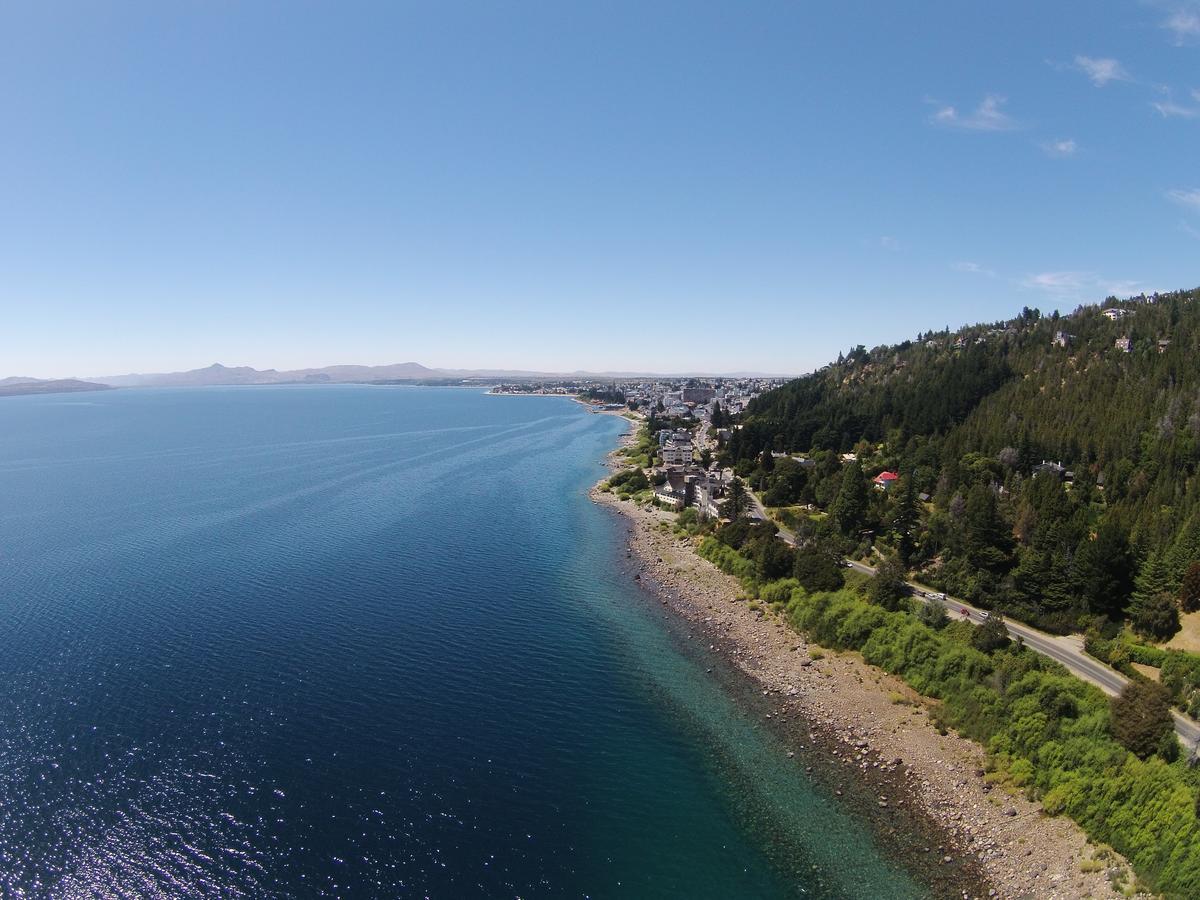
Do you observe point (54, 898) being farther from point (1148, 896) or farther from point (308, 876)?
point (1148, 896)

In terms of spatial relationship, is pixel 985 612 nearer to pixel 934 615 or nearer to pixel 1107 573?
pixel 934 615

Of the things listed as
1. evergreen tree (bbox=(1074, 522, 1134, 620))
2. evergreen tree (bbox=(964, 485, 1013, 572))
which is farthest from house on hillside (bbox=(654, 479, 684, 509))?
evergreen tree (bbox=(1074, 522, 1134, 620))

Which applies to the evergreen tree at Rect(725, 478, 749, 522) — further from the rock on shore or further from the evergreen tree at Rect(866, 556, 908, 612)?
the evergreen tree at Rect(866, 556, 908, 612)

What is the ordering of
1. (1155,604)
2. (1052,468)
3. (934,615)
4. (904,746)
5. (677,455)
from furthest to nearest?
(677,455), (1052,468), (934,615), (1155,604), (904,746)

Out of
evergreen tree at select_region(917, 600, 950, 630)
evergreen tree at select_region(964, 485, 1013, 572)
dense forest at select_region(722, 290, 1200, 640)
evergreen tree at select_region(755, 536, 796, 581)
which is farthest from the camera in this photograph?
evergreen tree at select_region(755, 536, 796, 581)

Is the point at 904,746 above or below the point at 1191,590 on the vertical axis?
below

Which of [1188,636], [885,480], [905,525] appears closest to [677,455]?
[885,480]

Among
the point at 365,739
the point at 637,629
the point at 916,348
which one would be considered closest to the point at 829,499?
the point at 637,629
